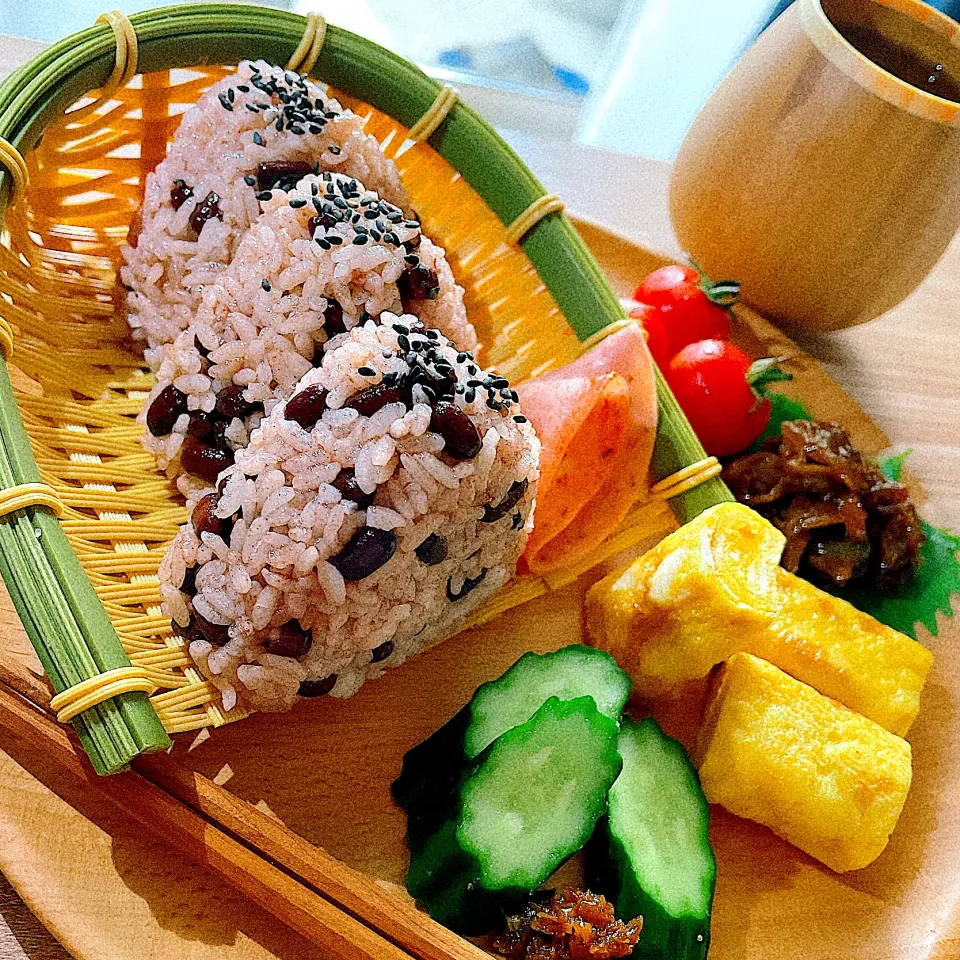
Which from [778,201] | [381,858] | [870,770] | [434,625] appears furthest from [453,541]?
[778,201]

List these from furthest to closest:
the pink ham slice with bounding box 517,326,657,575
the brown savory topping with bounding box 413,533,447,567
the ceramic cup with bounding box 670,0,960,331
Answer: the ceramic cup with bounding box 670,0,960,331
the pink ham slice with bounding box 517,326,657,575
the brown savory topping with bounding box 413,533,447,567

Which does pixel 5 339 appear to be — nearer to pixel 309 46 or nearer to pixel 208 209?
pixel 208 209

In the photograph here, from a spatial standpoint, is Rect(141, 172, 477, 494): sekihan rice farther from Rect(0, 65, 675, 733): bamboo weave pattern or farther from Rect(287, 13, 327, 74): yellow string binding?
Rect(287, 13, 327, 74): yellow string binding

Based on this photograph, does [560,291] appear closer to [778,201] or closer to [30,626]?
[778,201]

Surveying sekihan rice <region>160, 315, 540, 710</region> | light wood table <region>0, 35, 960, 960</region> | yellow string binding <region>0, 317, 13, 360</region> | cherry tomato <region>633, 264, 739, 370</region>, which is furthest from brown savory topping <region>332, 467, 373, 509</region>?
light wood table <region>0, 35, 960, 960</region>

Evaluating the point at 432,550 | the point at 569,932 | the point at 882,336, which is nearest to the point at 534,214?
the point at 432,550
